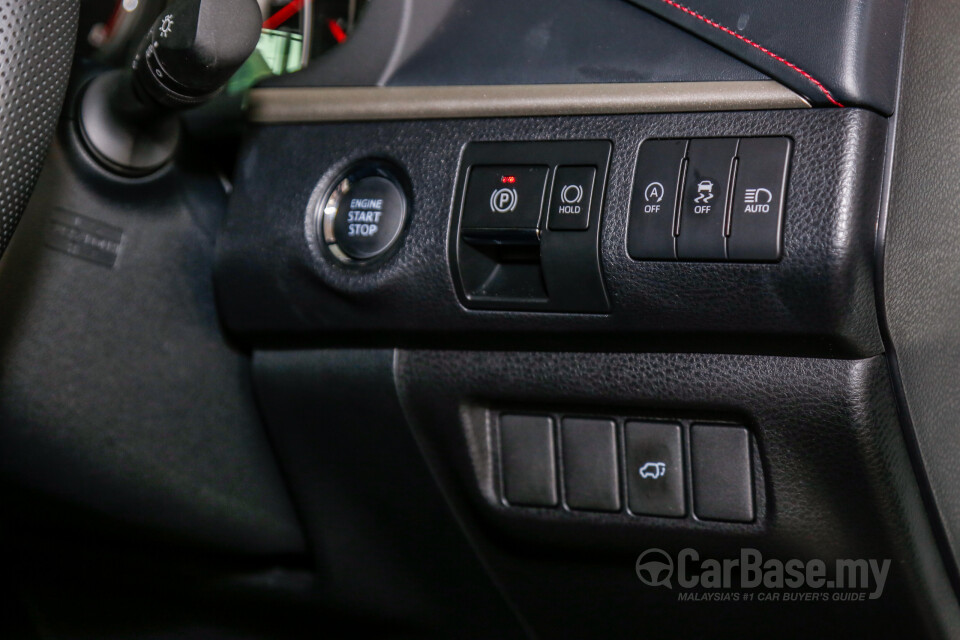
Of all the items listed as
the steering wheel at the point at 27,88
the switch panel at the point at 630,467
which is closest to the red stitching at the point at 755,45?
the switch panel at the point at 630,467

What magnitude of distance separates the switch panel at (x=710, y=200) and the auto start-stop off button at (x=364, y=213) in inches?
7.6

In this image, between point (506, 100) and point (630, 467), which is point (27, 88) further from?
point (630, 467)

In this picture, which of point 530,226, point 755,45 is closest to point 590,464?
point 530,226

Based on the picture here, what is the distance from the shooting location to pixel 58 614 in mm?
1052

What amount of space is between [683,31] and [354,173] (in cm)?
27

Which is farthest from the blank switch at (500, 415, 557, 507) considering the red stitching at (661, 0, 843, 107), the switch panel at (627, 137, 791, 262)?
the red stitching at (661, 0, 843, 107)

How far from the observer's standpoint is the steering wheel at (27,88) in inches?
22.3

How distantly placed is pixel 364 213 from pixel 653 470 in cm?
29

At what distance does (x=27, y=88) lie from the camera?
1.91 ft

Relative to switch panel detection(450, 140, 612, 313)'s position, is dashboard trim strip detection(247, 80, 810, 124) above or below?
above

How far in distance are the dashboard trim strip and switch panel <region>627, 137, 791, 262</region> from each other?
3 centimetres

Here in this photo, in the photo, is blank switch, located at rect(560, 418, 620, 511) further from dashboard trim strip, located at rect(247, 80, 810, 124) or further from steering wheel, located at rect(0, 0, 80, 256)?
steering wheel, located at rect(0, 0, 80, 256)

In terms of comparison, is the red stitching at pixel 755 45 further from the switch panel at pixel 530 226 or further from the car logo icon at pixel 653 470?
Result: the car logo icon at pixel 653 470

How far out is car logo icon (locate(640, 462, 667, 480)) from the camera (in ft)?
2.22
